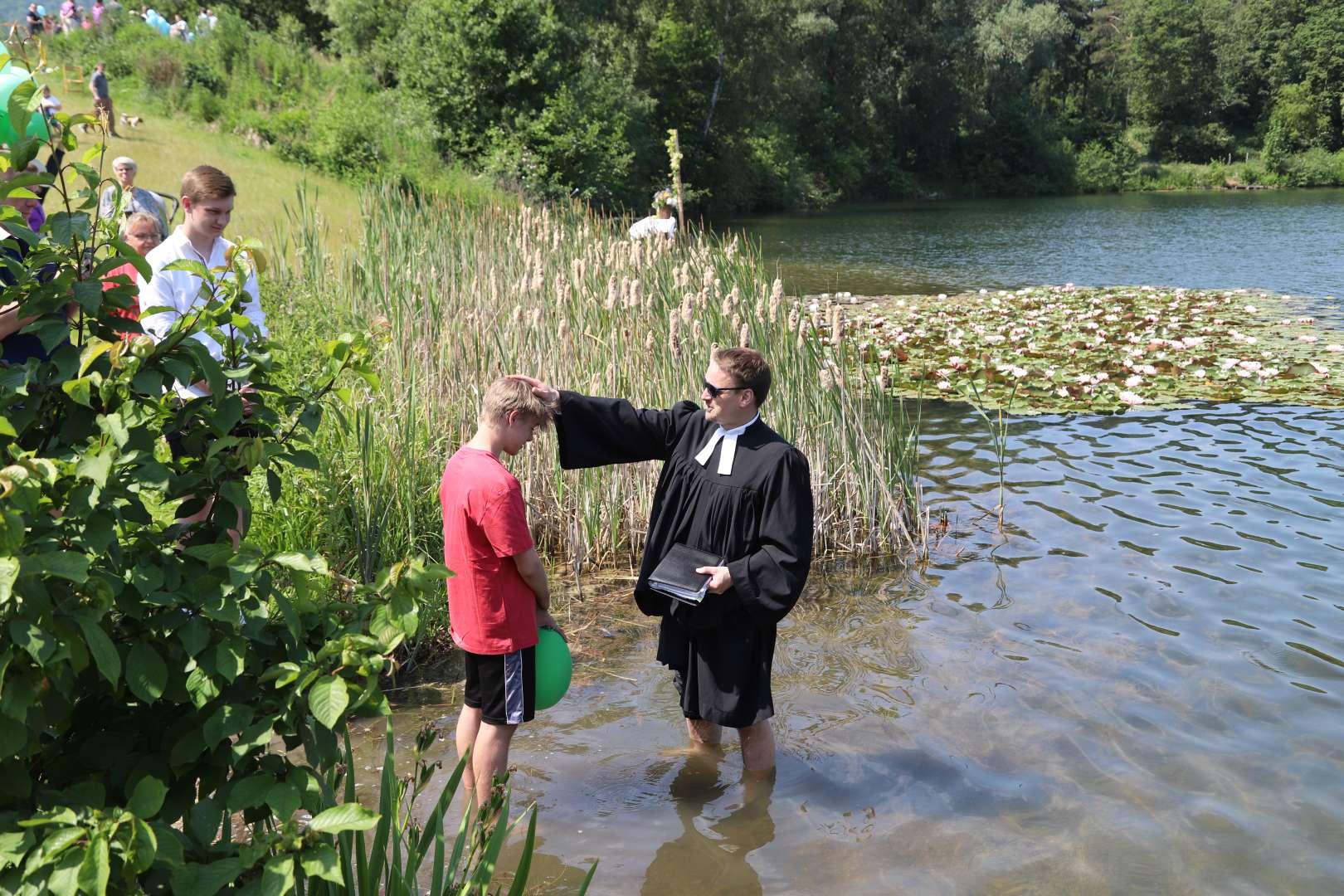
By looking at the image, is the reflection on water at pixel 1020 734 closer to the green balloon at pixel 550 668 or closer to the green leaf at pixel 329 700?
the green balloon at pixel 550 668

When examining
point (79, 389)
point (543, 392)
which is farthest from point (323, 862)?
point (543, 392)

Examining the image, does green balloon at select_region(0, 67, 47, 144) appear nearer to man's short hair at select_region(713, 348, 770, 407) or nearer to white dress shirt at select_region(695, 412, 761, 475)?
man's short hair at select_region(713, 348, 770, 407)

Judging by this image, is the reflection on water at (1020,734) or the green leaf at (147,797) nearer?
the green leaf at (147,797)

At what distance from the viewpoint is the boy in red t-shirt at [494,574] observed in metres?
3.45

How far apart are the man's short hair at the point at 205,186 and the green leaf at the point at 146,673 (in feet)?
9.80

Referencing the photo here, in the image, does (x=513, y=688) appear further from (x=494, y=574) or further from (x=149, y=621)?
(x=149, y=621)

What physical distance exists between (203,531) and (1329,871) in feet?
12.7

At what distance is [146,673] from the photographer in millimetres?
1797

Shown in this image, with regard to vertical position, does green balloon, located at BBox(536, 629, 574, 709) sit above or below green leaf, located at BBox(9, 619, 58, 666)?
below

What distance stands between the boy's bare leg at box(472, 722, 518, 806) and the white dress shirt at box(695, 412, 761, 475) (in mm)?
1147

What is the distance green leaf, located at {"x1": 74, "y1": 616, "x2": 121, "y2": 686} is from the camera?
5.38 ft

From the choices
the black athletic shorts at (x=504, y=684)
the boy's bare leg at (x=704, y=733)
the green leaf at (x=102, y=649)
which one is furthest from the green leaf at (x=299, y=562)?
the boy's bare leg at (x=704, y=733)

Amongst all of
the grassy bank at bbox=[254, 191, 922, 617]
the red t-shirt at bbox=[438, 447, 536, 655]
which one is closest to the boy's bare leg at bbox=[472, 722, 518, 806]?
the red t-shirt at bbox=[438, 447, 536, 655]

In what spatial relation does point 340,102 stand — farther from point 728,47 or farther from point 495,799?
point 495,799
